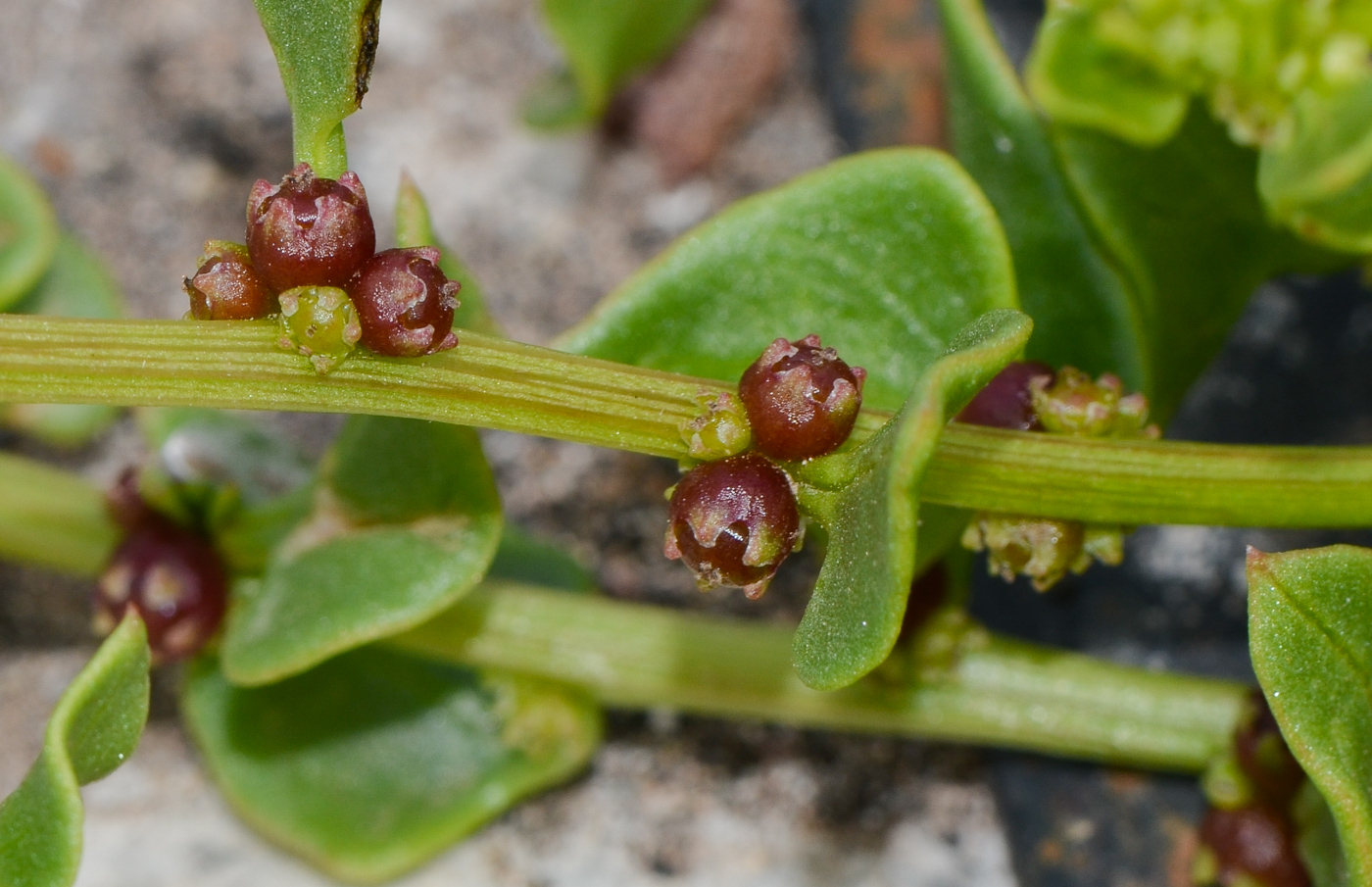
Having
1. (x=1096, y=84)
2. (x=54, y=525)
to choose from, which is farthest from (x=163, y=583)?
(x=1096, y=84)

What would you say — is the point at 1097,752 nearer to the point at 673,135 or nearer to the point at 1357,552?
the point at 1357,552

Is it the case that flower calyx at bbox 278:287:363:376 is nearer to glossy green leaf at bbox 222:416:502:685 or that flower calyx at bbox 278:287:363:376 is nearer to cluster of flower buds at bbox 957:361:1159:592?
glossy green leaf at bbox 222:416:502:685

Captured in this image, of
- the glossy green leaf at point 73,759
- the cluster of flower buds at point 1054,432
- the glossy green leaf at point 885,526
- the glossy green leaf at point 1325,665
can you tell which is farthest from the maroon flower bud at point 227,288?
the glossy green leaf at point 1325,665

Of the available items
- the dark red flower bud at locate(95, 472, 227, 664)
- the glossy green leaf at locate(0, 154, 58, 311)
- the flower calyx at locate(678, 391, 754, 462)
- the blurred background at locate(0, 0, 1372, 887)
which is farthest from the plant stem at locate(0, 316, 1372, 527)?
the glossy green leaf at locate(0, 154, 58, 311)

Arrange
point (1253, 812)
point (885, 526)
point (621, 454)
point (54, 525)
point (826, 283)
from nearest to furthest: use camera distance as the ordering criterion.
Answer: point (885, 526) → point (826, 283) → point (1253, 812) → point (54, 525) → point (621, 454)

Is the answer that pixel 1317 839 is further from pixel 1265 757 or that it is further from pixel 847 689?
pixel 847 689

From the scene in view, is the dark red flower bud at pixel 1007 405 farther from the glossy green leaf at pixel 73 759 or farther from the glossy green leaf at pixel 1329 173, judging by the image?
the glossy green leaf at pixel 73 759

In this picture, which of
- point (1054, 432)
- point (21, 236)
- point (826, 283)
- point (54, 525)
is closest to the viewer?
point (1054, 432)
